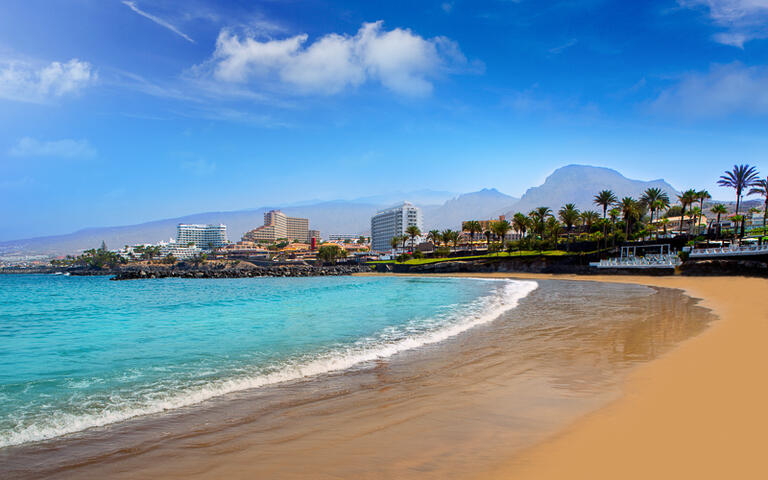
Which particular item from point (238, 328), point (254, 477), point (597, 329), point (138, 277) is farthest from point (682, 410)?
point (138, 277)

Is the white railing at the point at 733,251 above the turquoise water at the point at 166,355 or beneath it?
above

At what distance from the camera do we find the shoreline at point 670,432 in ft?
12.6

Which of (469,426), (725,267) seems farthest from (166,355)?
(725,267)

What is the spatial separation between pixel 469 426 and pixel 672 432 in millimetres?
2364

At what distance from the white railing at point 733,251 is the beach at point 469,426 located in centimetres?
3801

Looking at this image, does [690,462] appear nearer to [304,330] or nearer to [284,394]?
[284,394]

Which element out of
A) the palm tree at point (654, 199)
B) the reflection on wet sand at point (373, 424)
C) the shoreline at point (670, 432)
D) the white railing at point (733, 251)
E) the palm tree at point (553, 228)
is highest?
the palm tree at point (654, 199)

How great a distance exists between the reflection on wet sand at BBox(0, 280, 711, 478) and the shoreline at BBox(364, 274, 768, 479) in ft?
1.08

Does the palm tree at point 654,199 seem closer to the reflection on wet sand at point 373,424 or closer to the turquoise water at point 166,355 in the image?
the turquoise water at point 166,355

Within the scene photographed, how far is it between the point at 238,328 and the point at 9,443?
30.6ft

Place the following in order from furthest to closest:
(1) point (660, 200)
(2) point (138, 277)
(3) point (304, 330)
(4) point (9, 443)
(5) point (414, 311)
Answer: (2) point (138, 277), (1) point (660, 200), (5) point (414, 311), (3) point (304, 330), (4) point (9, 443)

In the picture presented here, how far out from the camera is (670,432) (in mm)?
4660

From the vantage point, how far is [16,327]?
1616 centimetres

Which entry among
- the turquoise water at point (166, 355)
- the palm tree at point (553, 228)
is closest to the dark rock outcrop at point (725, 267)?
the turquoise water at point (166, 355)
